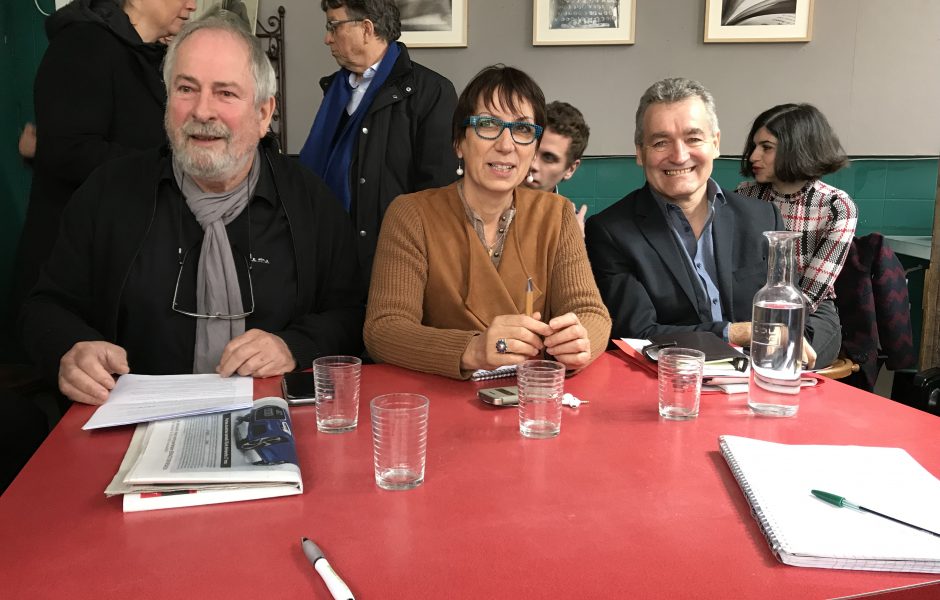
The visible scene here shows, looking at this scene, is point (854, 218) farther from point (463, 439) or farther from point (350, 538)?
point (350, 538)

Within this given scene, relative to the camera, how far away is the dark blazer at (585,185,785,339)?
80.0 inches

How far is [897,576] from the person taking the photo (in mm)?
808

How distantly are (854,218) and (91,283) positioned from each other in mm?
2648

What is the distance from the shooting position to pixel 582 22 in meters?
4.12

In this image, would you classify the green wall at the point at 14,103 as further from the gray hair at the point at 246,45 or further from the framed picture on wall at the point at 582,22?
the framed picture on wall at the point at 582,22

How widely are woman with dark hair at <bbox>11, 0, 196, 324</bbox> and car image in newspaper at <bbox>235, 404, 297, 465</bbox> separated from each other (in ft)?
4.57

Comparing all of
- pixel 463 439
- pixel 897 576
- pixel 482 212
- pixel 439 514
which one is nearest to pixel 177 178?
pixel 482 212

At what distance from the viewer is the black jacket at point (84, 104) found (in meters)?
2.27

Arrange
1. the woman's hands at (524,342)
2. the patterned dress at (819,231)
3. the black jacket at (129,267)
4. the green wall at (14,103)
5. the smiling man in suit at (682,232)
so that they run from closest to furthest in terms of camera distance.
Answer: the woman's hands at (524,342) → the black jacket at (129,267) → the smiling man in suit at (682,232) → the patterned dress at (819,231) → the green wall at (14,103)

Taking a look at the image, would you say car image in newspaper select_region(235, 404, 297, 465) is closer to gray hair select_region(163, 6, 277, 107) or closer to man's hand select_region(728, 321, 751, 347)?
gray hair select_region(163, 6, 277, 107)

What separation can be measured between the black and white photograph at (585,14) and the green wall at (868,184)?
0.72 metres

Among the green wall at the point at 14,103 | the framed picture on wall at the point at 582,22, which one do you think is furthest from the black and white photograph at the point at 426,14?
the green wall at the point at 14,103

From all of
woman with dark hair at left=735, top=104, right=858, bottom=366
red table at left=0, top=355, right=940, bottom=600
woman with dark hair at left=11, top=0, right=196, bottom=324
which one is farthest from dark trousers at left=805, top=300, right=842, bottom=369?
woman with dark hair at left=11, top=0, right=196, bottom=324

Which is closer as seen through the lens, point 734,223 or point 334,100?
point 734,223
